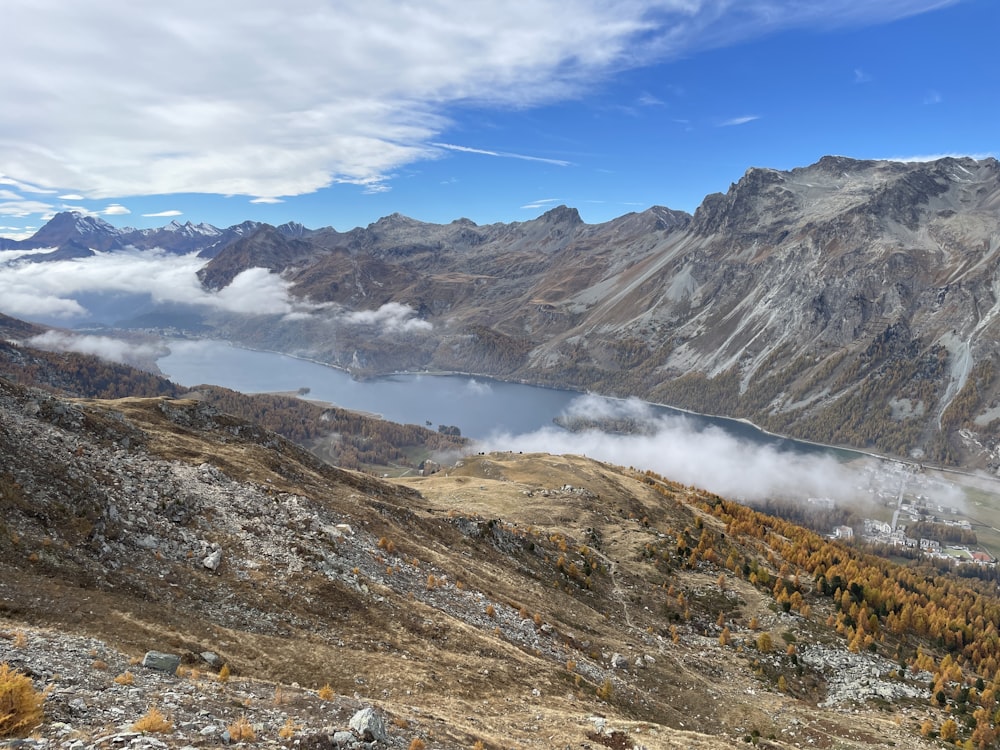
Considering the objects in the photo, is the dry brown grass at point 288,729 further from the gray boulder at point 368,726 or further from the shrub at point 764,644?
the shrub at point 764,644

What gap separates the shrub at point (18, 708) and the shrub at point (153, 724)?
2289 millimetres

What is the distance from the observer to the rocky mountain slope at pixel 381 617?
67.3ft

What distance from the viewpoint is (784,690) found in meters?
49.2

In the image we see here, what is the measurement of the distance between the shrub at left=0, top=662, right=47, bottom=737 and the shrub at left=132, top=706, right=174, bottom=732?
2289mm

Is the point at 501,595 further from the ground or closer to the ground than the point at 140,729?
closer to the ground

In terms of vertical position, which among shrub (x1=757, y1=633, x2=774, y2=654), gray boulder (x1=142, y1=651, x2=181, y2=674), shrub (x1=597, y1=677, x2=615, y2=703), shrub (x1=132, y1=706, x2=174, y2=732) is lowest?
shrub (x1=757, y1=633, x2=774, y2=654)

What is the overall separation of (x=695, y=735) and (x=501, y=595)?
59.5ft

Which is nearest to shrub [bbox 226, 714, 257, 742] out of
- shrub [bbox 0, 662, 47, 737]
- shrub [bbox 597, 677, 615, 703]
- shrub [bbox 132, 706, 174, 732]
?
shrub [bbox 132, 706, 174, 732]

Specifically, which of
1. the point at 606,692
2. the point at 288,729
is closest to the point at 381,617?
the point at 606,692

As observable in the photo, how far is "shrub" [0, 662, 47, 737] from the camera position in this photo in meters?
13.0

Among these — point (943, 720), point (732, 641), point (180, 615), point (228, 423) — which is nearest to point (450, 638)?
point (180, 615)

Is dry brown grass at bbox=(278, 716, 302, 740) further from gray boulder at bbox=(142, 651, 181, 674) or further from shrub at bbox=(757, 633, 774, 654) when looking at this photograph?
shrub at bbox=(757, 633, 774, 654)

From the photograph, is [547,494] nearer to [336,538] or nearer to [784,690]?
[784,690]

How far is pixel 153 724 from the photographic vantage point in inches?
584
